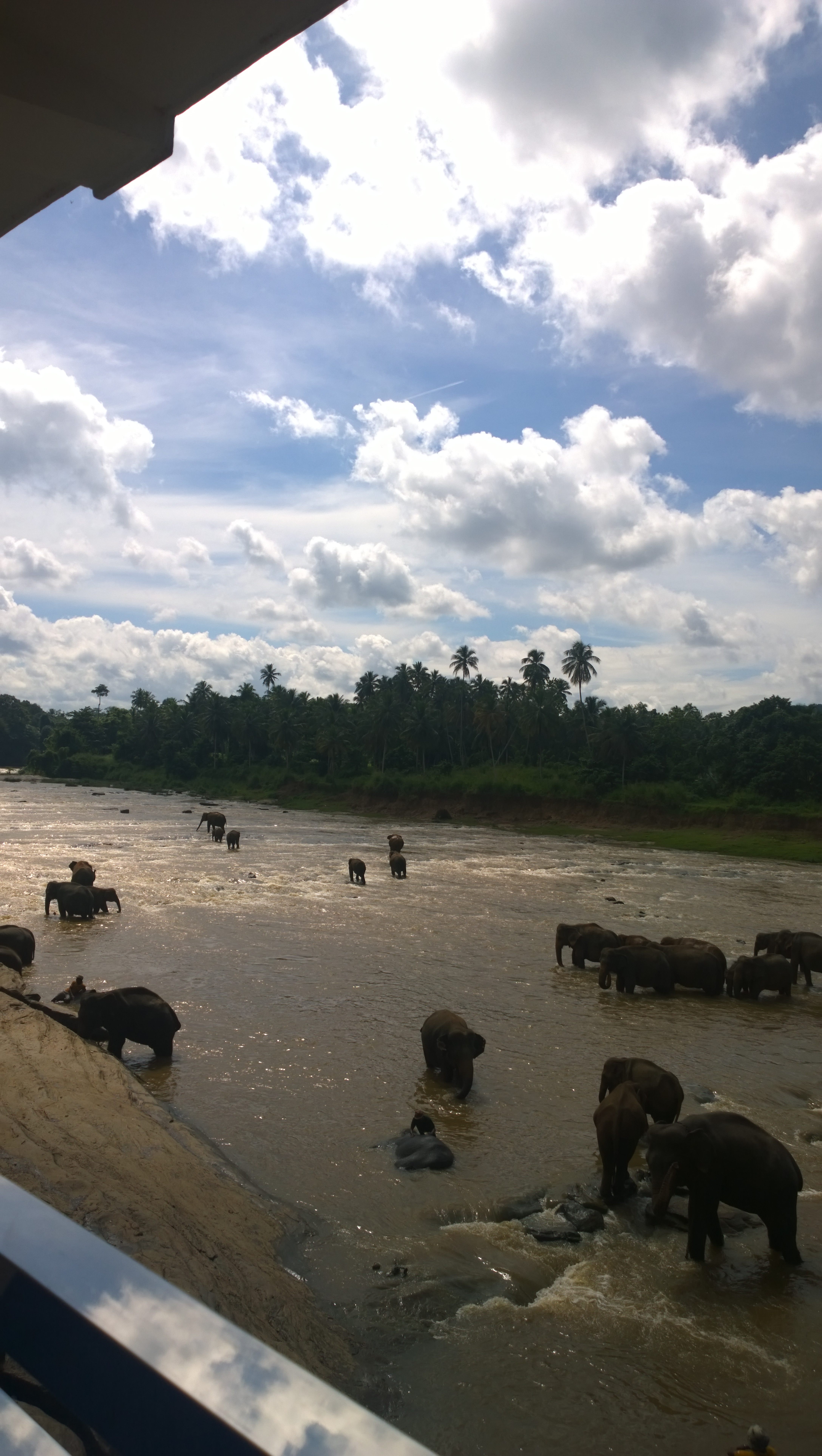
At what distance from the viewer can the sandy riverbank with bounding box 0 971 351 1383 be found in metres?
5.64

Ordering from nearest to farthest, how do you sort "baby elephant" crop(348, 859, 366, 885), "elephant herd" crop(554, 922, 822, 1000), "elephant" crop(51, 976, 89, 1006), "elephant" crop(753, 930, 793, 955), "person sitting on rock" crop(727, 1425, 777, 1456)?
1. "person sitting on rock" crop(727, 1425, 777, 1456)
2. "elephant" crop(51, 976, 89, 1006)
3. "elephant herd" crop(554, 922, 822, 1000)
4. "elephant" crop(753, 930, 793, 955)
5. "baby elephant" crop(348, 859, 366, 885)

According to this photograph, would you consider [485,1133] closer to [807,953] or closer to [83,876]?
[807,953]

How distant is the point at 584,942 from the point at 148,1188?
1246 cm

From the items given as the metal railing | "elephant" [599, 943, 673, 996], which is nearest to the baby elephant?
"elephant" [599, 943, 673, 996]

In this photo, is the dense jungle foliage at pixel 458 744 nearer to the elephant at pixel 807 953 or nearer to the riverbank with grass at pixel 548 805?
the riverbank with grass at pixel 548 805

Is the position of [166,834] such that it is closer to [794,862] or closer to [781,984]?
[794,862]

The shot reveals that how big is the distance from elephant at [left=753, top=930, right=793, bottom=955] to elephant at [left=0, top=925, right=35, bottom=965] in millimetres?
13946

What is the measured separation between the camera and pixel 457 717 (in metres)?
88.5

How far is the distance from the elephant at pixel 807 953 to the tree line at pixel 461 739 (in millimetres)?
37578

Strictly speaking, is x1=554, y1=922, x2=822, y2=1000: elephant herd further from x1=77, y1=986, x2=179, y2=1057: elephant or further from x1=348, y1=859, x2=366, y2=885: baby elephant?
x1=348, y1=859, x2=366, y2=885: baby elephant

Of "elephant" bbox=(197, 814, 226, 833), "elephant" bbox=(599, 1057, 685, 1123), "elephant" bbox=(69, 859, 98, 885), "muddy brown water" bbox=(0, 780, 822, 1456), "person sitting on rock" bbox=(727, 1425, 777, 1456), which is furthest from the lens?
"elephant" bbox=(197, 814, 226, 833)

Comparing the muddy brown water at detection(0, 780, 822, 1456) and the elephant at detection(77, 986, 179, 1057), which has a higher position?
the elephant at detection(77, 986, 179, 1057)

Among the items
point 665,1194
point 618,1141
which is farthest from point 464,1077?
point 665,1194

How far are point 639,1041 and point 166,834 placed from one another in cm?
3614
